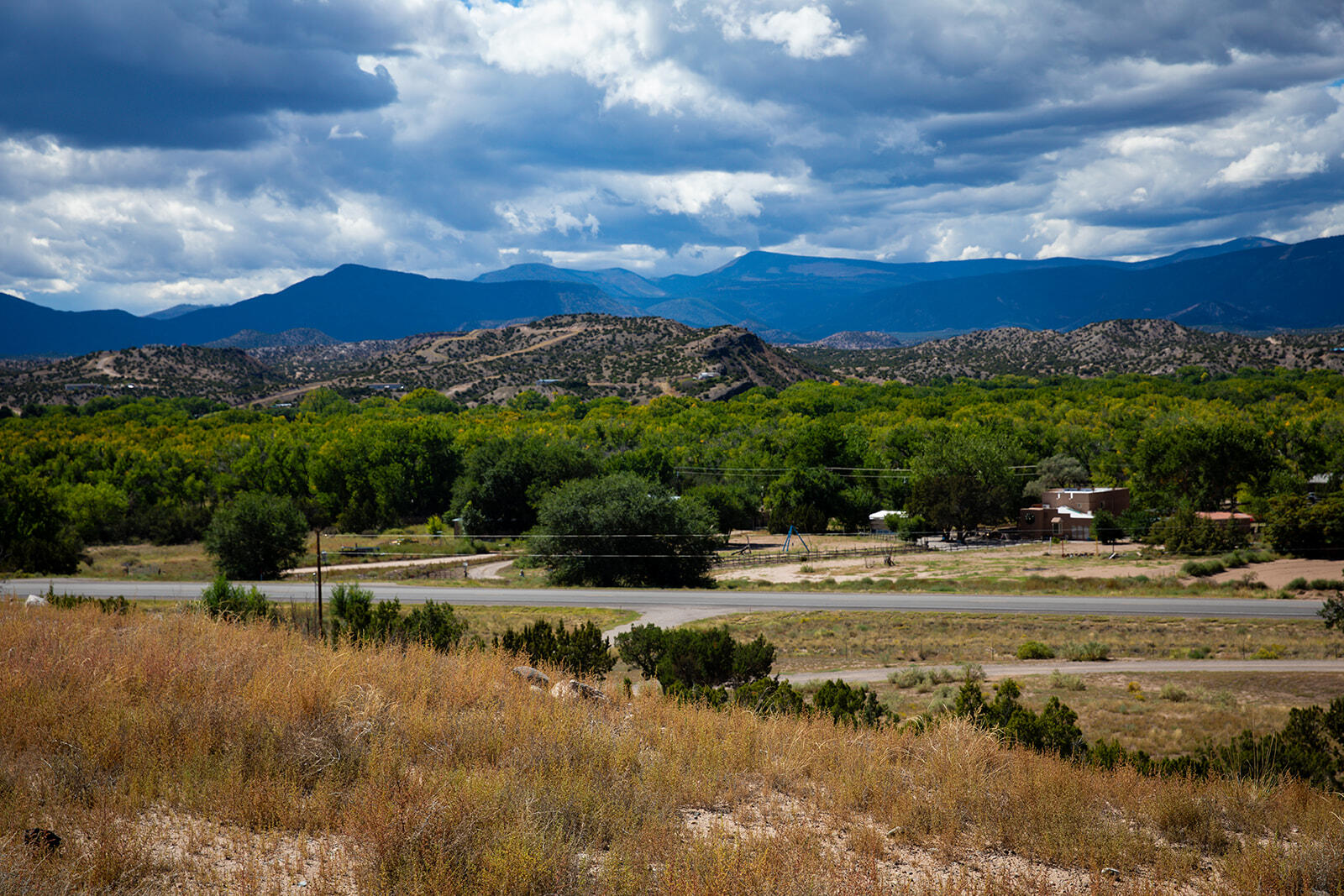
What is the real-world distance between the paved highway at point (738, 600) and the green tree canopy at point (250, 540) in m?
6.81

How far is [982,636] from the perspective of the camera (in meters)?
28.7

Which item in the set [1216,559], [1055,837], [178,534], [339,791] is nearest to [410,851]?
[339,791]

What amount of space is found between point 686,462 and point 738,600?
149 feet

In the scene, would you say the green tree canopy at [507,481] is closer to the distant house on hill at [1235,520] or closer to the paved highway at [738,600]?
the paved highway at [738,600]

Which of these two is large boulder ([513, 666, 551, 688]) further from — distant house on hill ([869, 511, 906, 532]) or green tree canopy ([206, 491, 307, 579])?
distant house on hill ([869, 511, 906, 532])

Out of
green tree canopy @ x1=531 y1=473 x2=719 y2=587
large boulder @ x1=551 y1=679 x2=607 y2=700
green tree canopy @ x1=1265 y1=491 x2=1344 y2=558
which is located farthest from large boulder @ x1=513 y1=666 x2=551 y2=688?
green tree canopy @ x1=1265 y1=491 x2=1344 y2=558

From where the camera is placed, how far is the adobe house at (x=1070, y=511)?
203 feet

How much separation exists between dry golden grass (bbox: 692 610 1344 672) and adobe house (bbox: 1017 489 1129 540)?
31718 mm

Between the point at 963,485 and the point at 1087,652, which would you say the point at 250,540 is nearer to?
the point at 1087,652

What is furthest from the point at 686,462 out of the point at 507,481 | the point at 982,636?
the point at 982,636

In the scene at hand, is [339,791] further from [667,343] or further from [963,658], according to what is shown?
[667,343]

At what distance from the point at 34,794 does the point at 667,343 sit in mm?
165190

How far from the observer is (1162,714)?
59.8ft

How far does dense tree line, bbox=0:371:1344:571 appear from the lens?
2507 inches
